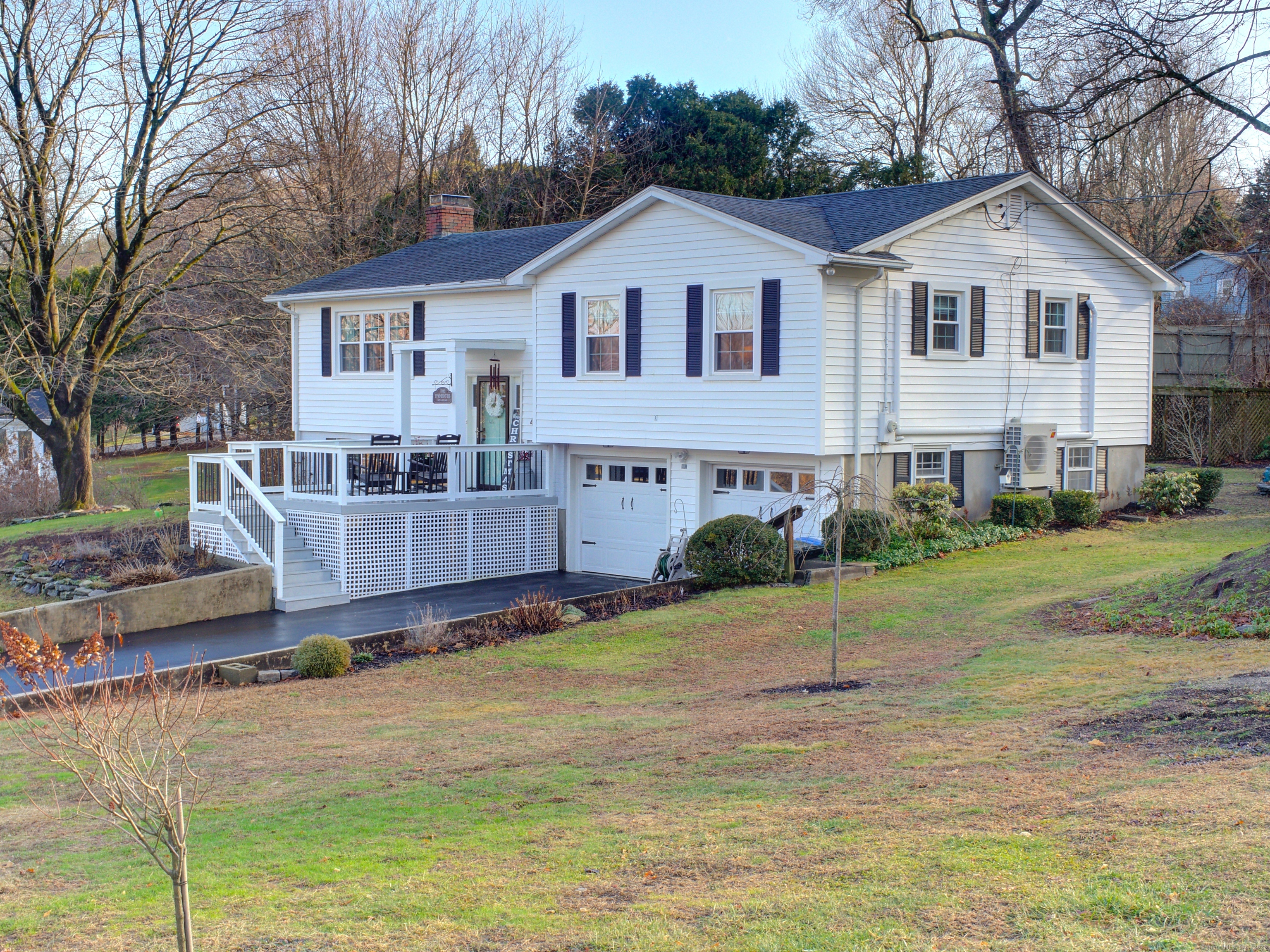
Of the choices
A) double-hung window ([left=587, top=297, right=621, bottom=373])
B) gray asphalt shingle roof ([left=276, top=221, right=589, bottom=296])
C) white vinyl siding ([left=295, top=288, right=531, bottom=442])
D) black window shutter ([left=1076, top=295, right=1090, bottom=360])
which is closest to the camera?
double-hung window ([left=587, top=297, right=621, bottom=373])

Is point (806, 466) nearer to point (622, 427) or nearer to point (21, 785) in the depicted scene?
point (622, 427)

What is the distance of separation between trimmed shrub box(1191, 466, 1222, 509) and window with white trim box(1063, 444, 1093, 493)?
228cm

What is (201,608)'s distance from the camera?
17781mm

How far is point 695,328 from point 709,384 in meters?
0.98

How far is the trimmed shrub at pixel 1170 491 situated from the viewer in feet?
72.5

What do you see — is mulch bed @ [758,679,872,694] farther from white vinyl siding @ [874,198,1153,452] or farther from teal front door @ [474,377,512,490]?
teal front door @ [474,377,512,490]

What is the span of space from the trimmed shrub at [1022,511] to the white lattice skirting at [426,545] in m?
8.34

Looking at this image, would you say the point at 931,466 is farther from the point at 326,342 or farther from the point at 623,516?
the point at 326,342

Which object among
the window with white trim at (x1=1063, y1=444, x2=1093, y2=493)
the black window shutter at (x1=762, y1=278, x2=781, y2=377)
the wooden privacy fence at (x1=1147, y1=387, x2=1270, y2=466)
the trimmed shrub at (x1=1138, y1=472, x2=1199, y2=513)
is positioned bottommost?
the trimmed shrub at (x1=1138, y1=472, x2=1199, y2=513)

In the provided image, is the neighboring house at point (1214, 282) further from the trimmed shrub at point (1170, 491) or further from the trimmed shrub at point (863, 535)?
the trimmed shrub at point (863, 535)

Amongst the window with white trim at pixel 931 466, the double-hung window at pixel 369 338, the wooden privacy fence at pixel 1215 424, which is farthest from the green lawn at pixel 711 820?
the wooden privacy fence at pixel 1215 424

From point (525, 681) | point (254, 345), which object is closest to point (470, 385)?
point (525, 681)

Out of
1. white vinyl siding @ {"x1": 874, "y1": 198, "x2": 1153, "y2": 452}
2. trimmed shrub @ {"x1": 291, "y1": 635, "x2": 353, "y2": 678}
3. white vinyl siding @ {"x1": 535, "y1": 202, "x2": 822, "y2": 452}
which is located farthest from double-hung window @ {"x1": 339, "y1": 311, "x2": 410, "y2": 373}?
trimmed shrub @ {"x1": 291, "y1": 635, "x2": 353, "y2": 678}

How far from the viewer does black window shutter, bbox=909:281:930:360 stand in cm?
1900
